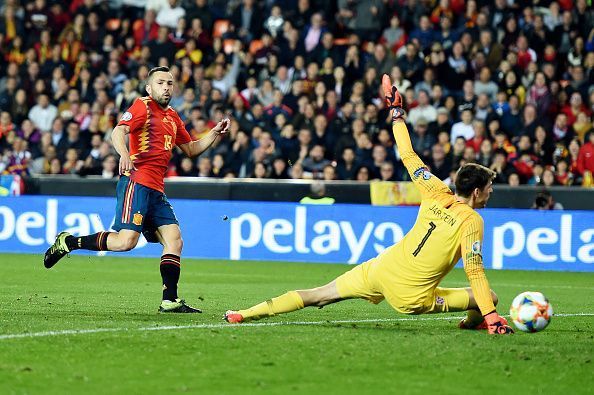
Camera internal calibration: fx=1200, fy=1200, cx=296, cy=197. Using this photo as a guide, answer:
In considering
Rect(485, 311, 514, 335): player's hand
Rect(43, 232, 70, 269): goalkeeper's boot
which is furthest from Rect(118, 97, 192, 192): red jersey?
Rect(485, 311, 514, 335): player's hand

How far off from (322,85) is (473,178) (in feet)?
41.1

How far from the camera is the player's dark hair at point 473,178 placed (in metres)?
8.88

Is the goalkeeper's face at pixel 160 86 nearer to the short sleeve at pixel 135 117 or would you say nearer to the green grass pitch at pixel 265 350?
the short sleeve at pixel 135 117

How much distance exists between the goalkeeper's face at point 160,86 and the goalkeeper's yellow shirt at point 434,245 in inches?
96.7

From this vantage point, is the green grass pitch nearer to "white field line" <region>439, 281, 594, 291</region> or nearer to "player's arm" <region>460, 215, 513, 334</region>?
"player's arm" <region>460, 215, 513, 334</region>

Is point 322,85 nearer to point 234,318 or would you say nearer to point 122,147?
point 122,147

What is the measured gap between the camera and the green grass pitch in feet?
22.0

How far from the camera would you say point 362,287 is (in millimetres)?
9047

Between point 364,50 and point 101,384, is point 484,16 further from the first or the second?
point 101,384

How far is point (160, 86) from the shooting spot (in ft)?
34.6

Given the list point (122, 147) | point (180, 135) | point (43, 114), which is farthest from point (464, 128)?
point (122, 147)

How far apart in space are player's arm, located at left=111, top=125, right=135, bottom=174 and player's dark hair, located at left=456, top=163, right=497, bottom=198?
278cm

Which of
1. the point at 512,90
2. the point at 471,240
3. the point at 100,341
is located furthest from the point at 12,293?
the point at 512,90

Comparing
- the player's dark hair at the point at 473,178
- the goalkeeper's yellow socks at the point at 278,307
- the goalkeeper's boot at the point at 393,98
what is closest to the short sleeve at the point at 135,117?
the goalkeeper's yellow socks at the point at 278,307
